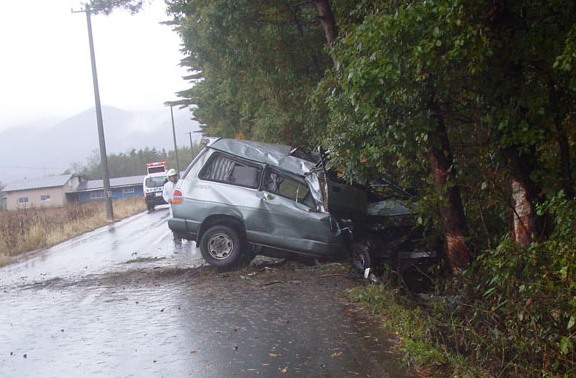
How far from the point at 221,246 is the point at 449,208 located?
3955mm

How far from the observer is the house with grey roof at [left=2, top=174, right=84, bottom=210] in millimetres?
86938

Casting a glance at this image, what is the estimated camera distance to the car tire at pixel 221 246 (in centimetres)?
1030

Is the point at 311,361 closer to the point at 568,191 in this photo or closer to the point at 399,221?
the point at 568,191

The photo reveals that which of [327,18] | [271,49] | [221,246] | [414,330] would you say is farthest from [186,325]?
[271,49]

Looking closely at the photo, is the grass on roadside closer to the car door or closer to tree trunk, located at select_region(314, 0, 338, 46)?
the car door

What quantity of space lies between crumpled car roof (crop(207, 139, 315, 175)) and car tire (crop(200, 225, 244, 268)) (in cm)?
130

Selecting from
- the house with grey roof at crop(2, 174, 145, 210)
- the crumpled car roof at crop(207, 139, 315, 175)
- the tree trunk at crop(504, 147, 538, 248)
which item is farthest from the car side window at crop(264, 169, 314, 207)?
the house with grey roof at crop(2, 174, 145, 210)

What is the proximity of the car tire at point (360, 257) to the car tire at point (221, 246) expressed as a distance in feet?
6.24

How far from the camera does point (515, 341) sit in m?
5.23

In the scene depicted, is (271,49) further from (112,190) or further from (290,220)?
(112,190)

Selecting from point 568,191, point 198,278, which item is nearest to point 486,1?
point 568,191

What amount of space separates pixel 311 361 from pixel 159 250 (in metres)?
9.33

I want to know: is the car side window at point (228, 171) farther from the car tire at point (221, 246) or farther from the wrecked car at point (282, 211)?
the car tire at point (221, 246)

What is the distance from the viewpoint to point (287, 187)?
1027cm
